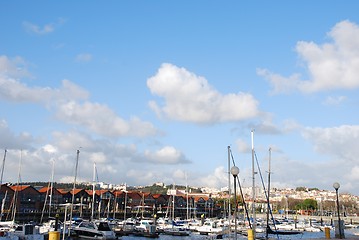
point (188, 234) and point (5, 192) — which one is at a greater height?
point (5, 192)

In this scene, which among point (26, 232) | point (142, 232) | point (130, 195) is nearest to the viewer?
point (26, 232)

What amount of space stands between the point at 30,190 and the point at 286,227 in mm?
65101

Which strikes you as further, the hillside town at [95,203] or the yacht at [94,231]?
the hillside town at [95,203]

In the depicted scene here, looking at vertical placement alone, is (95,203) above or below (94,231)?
above

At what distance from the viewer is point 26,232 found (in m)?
47.7

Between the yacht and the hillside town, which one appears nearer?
the yacht

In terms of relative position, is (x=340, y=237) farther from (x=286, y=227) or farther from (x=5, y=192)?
(x=5, y=192)

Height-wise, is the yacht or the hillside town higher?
the hillside town

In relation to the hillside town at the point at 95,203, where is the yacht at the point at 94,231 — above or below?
below

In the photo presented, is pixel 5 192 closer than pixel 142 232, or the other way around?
pixel 142 232

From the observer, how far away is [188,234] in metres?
69.6

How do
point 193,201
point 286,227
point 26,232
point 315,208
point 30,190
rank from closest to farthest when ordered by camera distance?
point 26,232 < point 286,227 < point 30,190 < point 193,201 < point 315,208

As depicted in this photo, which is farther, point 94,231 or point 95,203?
point 95,203

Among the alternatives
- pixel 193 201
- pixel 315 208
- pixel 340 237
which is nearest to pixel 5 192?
pixel 193 201
